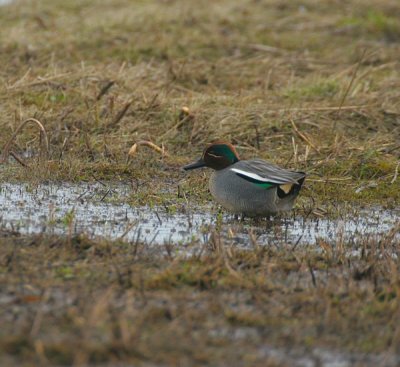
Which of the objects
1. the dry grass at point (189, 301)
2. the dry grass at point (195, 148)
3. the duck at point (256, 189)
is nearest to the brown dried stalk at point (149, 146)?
the dry grass at point (195, 148)

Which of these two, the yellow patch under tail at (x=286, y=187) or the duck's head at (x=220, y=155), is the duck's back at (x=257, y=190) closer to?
the yellow patch under tail at (x=286, y=187)

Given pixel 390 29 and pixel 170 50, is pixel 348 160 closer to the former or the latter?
pixel 170 50

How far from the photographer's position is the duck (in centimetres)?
718

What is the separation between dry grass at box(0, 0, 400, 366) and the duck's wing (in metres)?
0.59

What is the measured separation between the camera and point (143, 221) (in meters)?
6.95

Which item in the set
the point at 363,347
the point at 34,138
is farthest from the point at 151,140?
the point at 363,347

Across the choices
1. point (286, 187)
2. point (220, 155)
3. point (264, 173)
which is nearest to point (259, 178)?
point (264, 173)

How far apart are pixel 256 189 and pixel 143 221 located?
0.88 metres

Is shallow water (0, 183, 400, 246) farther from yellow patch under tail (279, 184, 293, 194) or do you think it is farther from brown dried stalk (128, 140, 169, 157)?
brown dried stalk (128, 140, 169, 157)

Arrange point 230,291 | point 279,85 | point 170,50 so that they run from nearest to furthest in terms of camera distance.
A: 1. point 230,291
2. point 279,85
3. point 170,50

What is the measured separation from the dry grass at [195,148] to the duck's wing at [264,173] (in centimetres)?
59

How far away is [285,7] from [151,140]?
6.42 meters

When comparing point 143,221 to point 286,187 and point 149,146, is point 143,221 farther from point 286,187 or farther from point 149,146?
point 149,146

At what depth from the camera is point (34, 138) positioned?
358 inches
